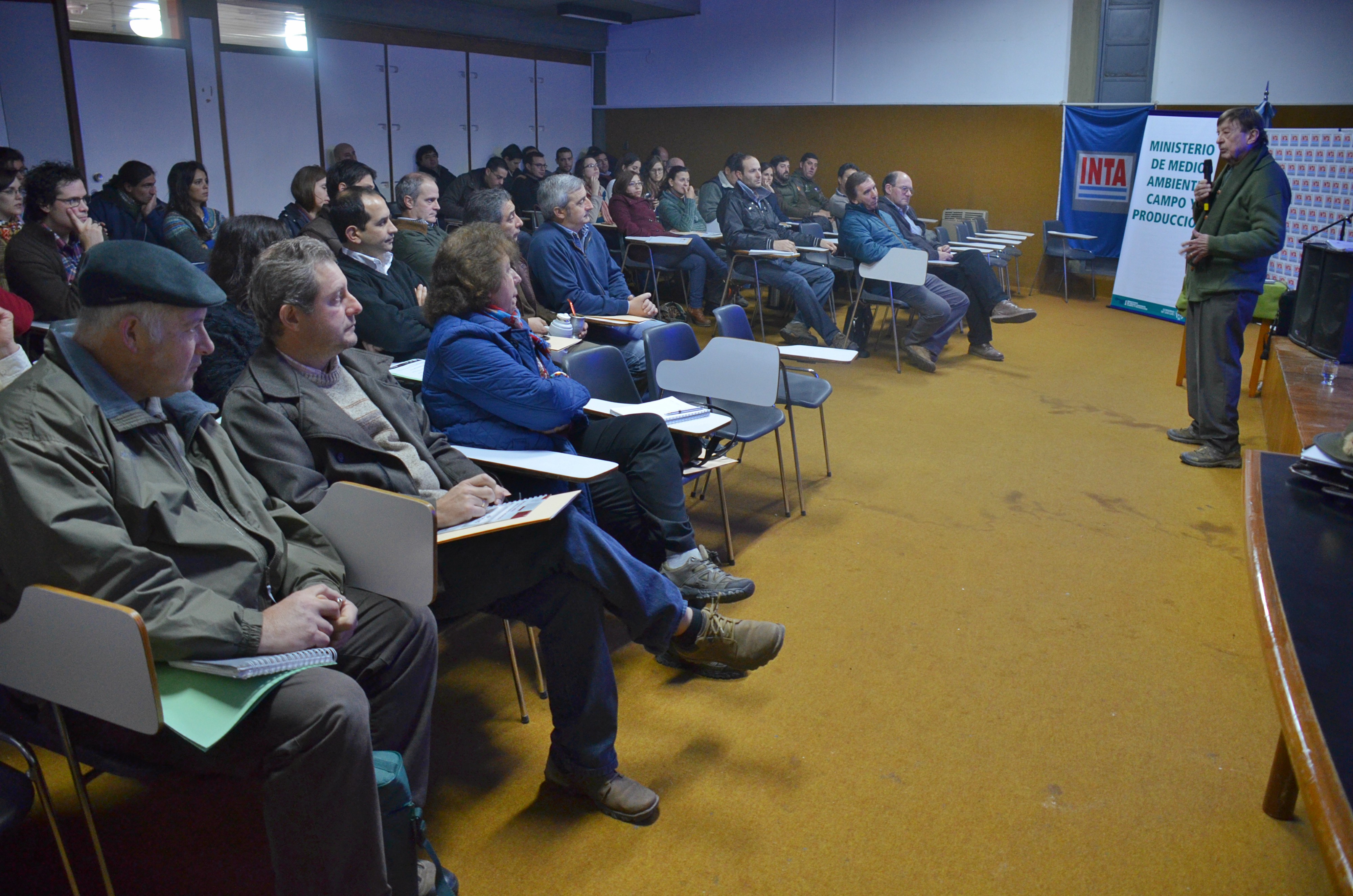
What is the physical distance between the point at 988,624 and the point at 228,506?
2.15 meters

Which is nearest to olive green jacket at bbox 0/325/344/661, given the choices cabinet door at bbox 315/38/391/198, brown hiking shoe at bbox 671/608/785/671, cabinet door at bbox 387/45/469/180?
brown hiking shoe at bbox 671/608/785/671

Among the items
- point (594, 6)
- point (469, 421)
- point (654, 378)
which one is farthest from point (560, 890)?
point (594, 6)

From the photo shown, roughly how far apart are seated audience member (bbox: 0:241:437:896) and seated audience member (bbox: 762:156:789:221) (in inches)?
265

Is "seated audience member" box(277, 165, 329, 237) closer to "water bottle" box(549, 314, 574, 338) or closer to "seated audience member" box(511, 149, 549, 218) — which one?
"water bottle" box(549, 314, 574, 338)

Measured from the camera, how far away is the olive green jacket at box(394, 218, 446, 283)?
169 inches

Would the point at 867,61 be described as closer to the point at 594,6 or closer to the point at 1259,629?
the point at 594,6

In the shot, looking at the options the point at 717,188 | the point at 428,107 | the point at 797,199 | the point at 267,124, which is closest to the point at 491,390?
the point at 717,188

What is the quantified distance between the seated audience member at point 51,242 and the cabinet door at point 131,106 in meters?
4.56

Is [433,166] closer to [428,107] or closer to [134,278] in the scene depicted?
[428,107]

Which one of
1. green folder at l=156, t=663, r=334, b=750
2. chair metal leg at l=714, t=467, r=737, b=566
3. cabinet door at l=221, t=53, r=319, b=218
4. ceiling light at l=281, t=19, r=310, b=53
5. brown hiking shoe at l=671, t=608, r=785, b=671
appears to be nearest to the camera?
green folder at l=156, t=663, r=334, b=750

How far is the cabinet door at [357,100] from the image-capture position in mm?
10039

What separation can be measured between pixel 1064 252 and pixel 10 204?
8.08 metres

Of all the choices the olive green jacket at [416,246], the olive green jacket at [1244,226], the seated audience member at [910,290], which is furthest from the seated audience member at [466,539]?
the seated audience member at [910,290]

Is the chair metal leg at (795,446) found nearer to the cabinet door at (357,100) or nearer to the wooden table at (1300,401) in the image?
the wooden table at (1300,401)
